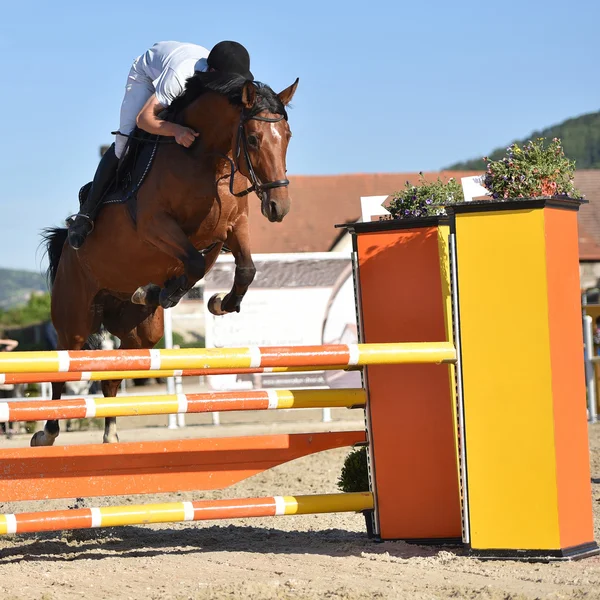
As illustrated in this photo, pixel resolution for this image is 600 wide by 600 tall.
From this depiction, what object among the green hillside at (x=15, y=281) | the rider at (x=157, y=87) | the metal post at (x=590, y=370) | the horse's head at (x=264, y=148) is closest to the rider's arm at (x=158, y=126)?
the rider at (x=157, y=87)

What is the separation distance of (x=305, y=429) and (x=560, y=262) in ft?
23.9

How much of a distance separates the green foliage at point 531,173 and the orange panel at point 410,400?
0.37 meters

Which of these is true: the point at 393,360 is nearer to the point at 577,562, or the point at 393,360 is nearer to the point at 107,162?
the point at 577,562

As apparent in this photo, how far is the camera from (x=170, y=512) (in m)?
3.86

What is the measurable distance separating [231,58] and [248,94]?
409 mm

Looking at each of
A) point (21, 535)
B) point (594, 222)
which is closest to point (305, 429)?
point (21, 535)

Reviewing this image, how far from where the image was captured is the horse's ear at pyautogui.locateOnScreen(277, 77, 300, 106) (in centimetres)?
460

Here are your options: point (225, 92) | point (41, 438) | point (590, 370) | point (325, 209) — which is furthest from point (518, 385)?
point (325, 209)

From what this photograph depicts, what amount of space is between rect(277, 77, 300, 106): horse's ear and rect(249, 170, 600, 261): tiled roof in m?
19.3

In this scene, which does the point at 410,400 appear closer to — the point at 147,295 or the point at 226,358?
the point at 226,358

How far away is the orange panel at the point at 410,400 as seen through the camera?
4199 millimetres

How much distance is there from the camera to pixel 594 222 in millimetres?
27766

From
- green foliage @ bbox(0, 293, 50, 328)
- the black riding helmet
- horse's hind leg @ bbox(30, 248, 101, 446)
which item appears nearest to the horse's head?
the black riding helmet

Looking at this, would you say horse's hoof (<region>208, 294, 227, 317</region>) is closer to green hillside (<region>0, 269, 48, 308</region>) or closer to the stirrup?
the stirrup
